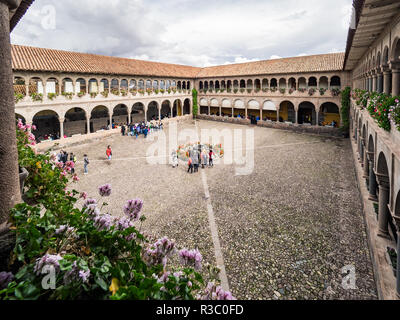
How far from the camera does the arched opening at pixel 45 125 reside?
2645 centimetres

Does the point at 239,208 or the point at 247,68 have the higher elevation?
the point at 247,68

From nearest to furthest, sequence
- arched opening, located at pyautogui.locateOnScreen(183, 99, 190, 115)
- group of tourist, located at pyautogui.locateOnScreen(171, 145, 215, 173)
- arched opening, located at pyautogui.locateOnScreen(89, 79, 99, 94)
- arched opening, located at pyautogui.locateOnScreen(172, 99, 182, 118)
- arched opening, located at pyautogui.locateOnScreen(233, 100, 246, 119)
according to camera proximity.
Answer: group of tourist, located at pyautogui.locateOnScreen(171, 145, 215, 173), arched opening, located at pyautogui.locateOnScreen(89, 79, 99, 94), arched opening, located at pyautogui.locateOnScreen(233, 100, 246, 119), arched opening, located at pyautogui.locateOnScreen(172, 99, 182, 118), arched opening, located at pyautogui.locateOnScreen(183, 99, 190, 115)

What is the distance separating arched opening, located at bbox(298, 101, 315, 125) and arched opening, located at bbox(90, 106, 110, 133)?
26.5m

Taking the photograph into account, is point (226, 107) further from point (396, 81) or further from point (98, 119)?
point (396, 81)

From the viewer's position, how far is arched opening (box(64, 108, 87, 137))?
29.0 m

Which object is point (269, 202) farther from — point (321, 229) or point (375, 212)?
point (375, 212)

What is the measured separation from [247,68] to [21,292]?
40.1 meters

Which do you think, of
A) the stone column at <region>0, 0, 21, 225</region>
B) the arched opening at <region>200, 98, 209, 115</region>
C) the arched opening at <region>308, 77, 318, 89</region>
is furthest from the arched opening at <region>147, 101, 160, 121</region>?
the stone column at <region>0, 0, 21, 225</region>

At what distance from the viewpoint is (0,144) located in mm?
2529

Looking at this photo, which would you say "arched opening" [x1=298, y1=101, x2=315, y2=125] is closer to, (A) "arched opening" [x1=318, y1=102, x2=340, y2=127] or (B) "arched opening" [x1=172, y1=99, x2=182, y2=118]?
(A) "arched opening" [x1=318, y1=102, x2=340, y2=127]

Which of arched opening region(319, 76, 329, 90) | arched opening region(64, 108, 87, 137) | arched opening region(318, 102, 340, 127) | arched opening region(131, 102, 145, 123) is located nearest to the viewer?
arched opening region(64, 108, 87, 137)

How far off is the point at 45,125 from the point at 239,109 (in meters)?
28.5
